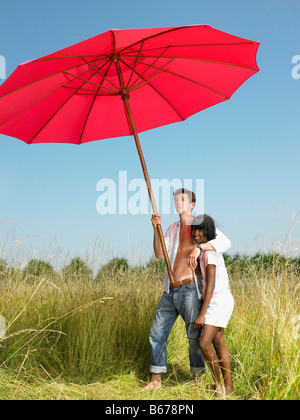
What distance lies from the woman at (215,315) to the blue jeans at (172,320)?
0.21 metres

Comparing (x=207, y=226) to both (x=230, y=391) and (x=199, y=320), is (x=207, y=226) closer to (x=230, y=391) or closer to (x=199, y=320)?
(x=199, y=320)

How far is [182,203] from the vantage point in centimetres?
420

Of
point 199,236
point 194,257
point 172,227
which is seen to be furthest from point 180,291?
point 172,227

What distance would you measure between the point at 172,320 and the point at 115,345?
1.10m

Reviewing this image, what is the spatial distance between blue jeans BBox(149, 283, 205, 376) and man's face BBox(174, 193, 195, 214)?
2.49 feet

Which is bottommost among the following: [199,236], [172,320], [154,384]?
[154,384]

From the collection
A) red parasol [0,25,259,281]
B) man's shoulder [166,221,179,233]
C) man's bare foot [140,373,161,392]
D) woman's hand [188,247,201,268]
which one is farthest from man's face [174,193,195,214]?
man's bare foot [140,373,161,392]

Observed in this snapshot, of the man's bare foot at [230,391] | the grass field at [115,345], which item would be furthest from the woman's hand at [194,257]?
the man's bare foot at [230,391]

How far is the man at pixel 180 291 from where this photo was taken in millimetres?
3928

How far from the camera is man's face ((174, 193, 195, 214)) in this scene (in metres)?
4.20

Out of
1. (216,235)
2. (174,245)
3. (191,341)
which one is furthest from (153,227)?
(191,341)

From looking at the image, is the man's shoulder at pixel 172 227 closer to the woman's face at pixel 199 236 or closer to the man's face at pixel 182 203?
the man's face at pixel 182 203
